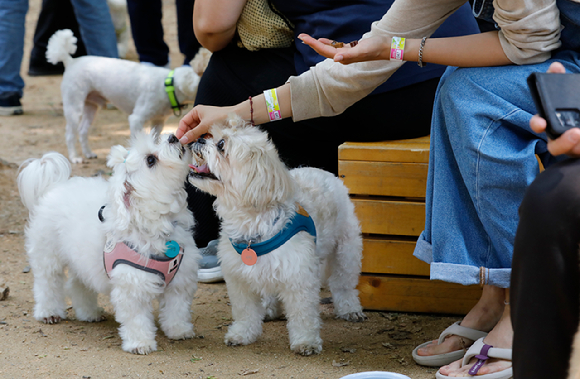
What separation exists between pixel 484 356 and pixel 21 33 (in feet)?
20.4

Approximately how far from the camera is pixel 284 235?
2.21 metres

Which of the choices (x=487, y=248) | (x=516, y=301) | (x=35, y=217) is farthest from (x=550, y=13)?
(x=35, y=217)

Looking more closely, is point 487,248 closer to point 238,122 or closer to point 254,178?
point 254,178

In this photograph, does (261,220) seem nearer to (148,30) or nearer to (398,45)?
(398,45)

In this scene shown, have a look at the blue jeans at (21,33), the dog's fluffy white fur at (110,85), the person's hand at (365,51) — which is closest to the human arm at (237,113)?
the person's hand at (365,51)

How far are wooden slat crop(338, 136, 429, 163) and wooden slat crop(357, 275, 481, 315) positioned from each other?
22.8 inches

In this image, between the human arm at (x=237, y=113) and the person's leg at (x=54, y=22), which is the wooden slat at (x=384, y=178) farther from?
the person's leg at (x=54, y=22)

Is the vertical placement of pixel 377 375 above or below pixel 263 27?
below

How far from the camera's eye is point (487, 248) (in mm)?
1907

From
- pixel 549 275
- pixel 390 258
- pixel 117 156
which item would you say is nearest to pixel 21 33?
pixel 117 156

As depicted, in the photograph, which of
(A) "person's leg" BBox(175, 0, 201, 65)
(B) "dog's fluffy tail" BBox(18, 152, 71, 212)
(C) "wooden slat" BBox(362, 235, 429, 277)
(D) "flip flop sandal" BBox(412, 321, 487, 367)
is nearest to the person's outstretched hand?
(D) "flip flop sandal" BBox(412, 321, 487, 367)

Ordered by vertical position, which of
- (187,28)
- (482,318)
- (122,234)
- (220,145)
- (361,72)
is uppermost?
(187,28)

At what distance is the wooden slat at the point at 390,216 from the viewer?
2553mm

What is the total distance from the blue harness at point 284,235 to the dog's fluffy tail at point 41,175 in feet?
3.43
